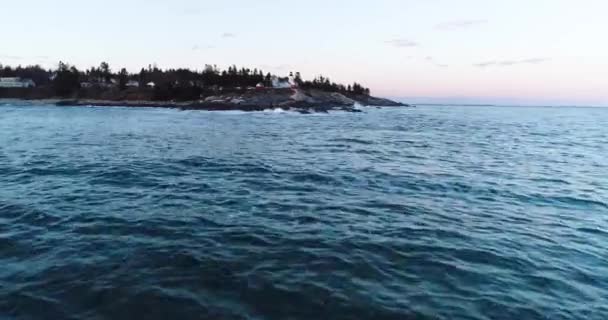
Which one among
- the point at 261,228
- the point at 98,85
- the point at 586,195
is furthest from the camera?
the point at 98,85

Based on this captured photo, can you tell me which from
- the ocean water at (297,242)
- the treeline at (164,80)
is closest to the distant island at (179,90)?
the treeline at (164,80)

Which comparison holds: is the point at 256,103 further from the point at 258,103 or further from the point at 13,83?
the point at 13,83

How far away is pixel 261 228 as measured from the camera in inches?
514

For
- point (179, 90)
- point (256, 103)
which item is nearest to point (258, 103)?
point (256, 103)

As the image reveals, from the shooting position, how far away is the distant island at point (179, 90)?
116750 mm

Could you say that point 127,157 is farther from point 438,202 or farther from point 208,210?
point 438,202

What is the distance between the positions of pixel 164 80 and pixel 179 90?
108 ft

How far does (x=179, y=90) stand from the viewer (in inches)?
5320

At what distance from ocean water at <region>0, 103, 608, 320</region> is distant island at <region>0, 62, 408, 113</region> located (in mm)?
83511

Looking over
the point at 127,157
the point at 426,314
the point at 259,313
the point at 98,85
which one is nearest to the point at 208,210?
the point at 259,313

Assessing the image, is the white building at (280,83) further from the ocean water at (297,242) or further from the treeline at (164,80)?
the ocean water at (297,242)

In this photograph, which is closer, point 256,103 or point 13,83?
point 256,103

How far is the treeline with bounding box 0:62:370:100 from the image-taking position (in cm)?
13675

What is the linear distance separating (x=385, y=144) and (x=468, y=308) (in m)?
31.9
